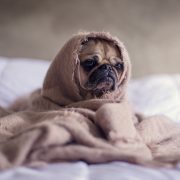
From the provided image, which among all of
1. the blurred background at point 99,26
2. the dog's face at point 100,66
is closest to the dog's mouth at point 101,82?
the dog's face at point 100,66

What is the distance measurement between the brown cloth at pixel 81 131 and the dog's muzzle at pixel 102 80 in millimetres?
22

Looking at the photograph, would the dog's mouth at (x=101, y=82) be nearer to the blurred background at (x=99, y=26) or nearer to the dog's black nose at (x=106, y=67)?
the dog's black nose at (x=106, y=67)

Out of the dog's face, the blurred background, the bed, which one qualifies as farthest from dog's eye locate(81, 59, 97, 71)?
the blurred background

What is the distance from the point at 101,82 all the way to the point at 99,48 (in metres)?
0.11

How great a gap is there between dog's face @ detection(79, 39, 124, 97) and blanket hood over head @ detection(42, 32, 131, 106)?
0.05 ft

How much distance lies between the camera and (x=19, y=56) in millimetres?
1911

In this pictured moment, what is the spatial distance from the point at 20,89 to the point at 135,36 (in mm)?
774

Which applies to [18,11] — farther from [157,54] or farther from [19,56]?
[157,54]

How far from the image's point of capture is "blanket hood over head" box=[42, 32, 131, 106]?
3.35 feet

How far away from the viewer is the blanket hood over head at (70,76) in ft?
3.35

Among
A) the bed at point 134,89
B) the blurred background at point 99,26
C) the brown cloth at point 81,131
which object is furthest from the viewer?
the blurred background at point 99,26

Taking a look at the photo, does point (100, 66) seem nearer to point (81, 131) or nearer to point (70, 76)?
point (70, 76)

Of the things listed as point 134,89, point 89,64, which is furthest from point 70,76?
point 134,89

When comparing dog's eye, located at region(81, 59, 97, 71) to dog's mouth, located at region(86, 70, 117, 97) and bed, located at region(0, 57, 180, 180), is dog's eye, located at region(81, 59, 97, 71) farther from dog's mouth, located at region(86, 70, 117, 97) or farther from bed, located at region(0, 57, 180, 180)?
bed, located at region(0, 57, 180, 180)
